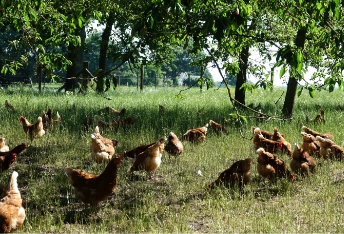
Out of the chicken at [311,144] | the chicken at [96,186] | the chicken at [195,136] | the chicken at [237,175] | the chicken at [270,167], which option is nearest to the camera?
the chicken at [96,186]

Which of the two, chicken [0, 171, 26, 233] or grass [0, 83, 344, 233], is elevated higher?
chicken [0, 171, 26, 233]

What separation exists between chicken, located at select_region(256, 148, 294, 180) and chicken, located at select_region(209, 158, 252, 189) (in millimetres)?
370

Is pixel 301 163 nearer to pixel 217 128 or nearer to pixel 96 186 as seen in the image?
pixel 96 186

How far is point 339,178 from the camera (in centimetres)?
567

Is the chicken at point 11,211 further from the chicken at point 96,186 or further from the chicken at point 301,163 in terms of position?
the chicken at point 301,163

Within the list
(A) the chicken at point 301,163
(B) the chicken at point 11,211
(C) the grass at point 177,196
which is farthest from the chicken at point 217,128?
(B) the chicken at point 11,211

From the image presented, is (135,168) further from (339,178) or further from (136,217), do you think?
(339,178)

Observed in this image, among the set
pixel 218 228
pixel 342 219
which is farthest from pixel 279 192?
pixel 218 228

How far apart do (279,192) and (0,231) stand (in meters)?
3.08

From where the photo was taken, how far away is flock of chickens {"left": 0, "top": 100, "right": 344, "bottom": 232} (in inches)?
150

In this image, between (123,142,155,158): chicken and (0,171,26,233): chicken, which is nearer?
(0,171,26,233): chicken

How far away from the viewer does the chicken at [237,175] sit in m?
5.10

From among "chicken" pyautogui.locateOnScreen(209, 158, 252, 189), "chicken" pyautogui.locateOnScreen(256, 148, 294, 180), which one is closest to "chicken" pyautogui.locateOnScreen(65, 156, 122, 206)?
"chicken" pyautogui.locateOnScreen(209, 158, 252, 189)

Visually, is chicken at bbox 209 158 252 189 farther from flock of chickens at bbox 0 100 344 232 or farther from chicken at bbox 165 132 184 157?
chicken at bbox 165 132 184 157
